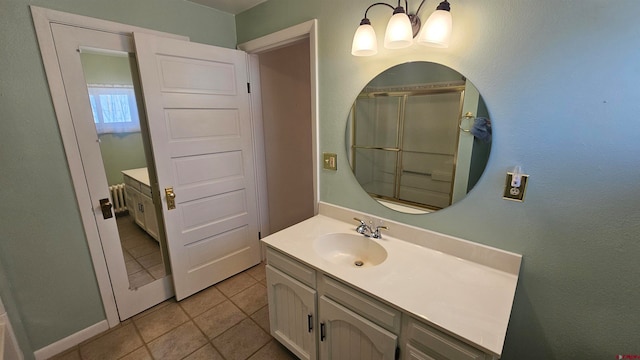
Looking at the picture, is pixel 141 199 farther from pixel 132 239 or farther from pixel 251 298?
pixel 251 298

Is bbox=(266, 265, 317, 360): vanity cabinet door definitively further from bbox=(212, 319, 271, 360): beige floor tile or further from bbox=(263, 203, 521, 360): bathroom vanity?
bbox=(212, 319, 271, 360): beige floor tile

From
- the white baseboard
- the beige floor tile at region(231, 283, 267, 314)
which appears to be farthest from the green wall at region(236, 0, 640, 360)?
the white baseboard

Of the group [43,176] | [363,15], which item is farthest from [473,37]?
[43,176]

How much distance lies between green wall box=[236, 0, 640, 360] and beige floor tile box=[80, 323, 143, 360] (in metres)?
2.17

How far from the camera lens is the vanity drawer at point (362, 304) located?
104 centimetres

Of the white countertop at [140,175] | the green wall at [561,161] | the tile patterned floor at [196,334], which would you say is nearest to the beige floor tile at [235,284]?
the tile patterned floor at [196,334]

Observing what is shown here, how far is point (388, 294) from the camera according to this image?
1045mm

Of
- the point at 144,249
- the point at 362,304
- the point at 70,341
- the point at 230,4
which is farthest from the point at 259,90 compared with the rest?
the point at 70,341

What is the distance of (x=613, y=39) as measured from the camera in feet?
2.95

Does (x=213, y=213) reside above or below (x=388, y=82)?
below

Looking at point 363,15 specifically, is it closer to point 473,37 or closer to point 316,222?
point 473,37

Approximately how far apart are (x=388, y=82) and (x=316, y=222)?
0.99 m

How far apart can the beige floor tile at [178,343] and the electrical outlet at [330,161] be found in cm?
145

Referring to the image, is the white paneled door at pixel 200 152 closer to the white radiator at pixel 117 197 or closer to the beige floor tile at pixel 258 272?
the beige floor tile at pixel 258 272
